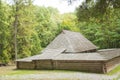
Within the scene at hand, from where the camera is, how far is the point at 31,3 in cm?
3038

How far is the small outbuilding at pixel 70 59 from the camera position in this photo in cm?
2119

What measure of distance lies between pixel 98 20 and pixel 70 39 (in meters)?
20.9

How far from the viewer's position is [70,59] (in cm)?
2281

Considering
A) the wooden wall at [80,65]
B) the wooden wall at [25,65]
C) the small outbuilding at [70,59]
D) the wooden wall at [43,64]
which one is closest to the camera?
the wooden wall at [80,65]

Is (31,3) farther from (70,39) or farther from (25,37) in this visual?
(70,39)

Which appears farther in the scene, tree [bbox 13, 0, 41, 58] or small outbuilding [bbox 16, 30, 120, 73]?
tree [bbox 13, 0, 41, 58]

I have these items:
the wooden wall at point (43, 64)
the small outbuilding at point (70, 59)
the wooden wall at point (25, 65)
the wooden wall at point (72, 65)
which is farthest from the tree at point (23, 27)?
the wooden wall at point (43, 64)

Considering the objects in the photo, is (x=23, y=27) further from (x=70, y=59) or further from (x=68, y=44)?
(x=70, y=59)

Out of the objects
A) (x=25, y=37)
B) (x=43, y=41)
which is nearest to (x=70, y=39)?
(x=25, y=37)

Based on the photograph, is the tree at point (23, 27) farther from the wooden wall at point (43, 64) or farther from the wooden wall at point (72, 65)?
the wooden wall at point (43, 64)

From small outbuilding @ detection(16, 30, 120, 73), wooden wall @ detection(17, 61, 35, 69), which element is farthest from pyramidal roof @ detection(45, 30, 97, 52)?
wooden wall @ detection(17, 61, 35, 69)

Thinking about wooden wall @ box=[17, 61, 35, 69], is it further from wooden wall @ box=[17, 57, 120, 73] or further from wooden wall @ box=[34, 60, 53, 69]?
wooden wall @ box=[34, 60, 53, 69]

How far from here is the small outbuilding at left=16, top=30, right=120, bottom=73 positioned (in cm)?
2119

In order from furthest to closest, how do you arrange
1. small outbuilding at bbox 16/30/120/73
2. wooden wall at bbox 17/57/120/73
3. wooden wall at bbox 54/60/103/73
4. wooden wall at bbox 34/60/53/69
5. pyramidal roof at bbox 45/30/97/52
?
pyramidal roof at bbox 45/30/97/52, wooden wall at bbox 34/60/53/69, small outbuilding at bbox 16/30/120/73, wooden wall at bbox 54/60/103/73, wooden wall at bbox 17/57/120/73
